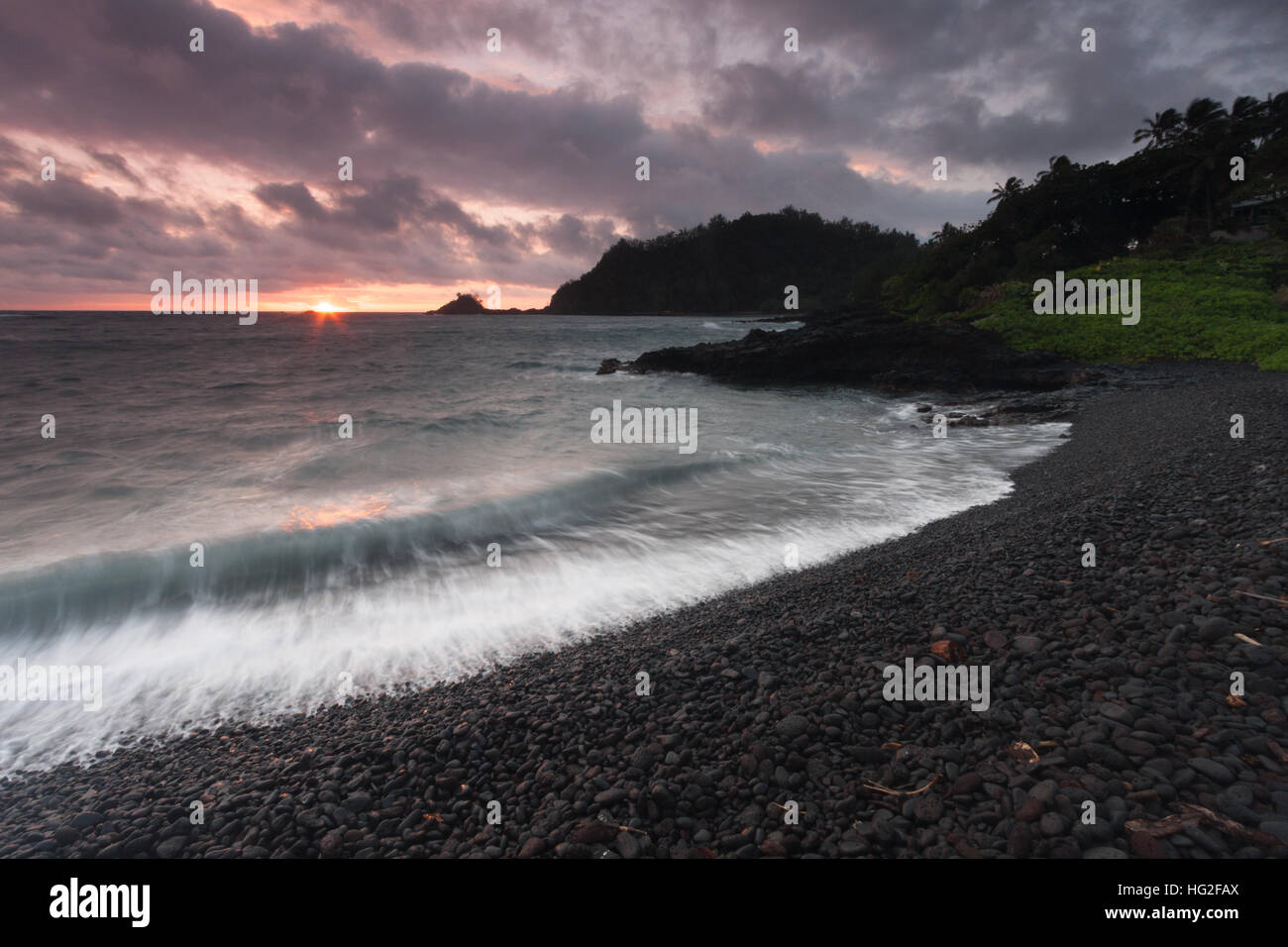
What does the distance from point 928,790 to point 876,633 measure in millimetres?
1720

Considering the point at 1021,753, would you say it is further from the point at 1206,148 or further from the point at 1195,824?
the point at 1206,148

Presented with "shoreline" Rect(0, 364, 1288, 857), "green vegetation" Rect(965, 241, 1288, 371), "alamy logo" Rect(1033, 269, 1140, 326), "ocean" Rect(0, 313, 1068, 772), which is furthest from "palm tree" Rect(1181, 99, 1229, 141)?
"shoreline" Rect(0, 364, 1288, 857)

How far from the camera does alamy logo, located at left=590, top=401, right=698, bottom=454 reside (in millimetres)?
16016

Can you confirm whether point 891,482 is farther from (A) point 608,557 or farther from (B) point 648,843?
(B) point 648,843

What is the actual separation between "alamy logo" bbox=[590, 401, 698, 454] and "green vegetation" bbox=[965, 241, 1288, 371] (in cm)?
1587

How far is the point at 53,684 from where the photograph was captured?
5.34 m

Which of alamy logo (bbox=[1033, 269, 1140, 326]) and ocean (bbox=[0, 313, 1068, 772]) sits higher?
alamy logo (bbox=[1033, 269, 1140, 326])

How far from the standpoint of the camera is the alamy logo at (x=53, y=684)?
5008 millimetres

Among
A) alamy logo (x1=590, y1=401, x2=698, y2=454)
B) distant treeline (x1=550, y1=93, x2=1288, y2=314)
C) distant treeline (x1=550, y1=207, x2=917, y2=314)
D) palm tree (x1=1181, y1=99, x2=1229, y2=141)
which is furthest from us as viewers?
distant treeline (x1=550, y1=207, x2=917, y2=314)
